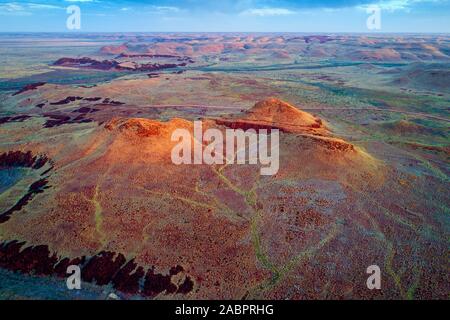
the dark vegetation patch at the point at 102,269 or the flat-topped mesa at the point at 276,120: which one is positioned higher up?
the flat-topped mesa at the point at 276,120

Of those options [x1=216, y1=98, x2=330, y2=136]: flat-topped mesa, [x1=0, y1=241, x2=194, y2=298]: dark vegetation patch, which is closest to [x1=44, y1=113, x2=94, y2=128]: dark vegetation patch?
[x1=216, y1=98, x2=330, y2=136]: flat-topped mesa

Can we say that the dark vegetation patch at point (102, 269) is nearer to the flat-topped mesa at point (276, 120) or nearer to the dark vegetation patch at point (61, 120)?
the flat-topped mesa at point (276, 120)

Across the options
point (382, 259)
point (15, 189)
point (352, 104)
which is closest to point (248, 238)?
point (382, 259)

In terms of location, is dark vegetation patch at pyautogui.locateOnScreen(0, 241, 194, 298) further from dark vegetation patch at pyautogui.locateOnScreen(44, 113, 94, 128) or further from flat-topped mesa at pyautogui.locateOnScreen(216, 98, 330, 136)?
dark vegetation patch at pyautogui.locateOnScreen(44, 113, 94, 128)

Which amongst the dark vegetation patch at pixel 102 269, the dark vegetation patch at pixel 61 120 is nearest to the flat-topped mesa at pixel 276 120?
the dark vegetation patch at pixel 61 120

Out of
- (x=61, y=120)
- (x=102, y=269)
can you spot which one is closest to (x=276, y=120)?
(x=102, y=269)
